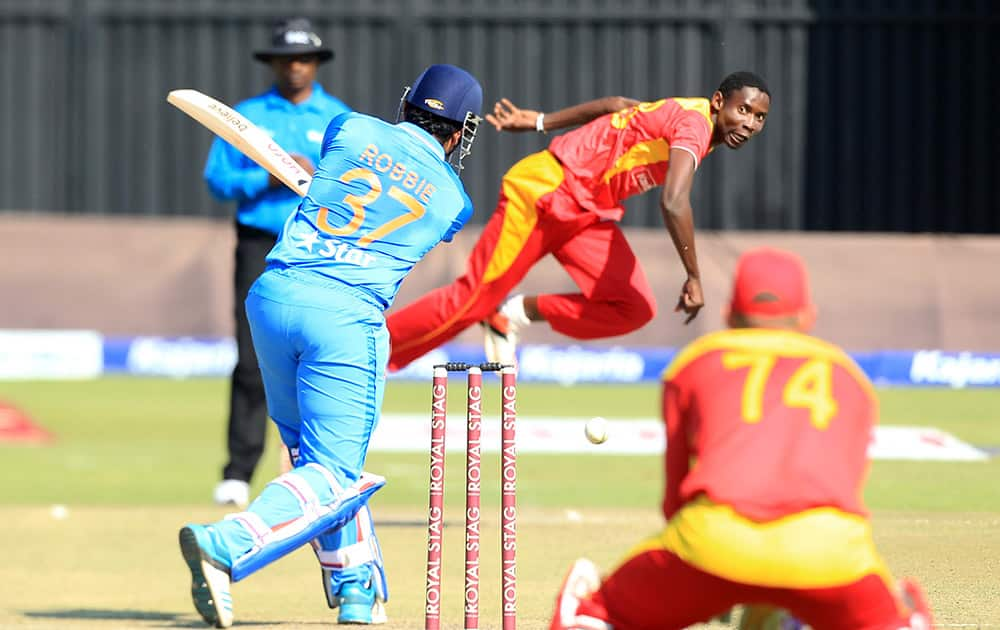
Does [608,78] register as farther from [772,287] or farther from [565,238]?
[772,287]

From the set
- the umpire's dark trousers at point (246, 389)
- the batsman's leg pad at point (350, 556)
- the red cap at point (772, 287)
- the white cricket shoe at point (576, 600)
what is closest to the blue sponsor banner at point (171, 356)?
the umpire's dark trousers at point (246, 389)

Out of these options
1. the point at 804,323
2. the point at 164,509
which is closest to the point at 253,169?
Result: the point at 164,509

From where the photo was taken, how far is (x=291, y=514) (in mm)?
4824

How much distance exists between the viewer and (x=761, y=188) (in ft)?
57.6

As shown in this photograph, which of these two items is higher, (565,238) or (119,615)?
(565,238)

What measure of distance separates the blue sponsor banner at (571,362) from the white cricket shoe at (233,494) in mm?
5062

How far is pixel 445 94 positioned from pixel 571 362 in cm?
811

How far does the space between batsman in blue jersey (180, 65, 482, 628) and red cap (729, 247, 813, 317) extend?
1.53 meters

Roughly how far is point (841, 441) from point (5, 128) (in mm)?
15499

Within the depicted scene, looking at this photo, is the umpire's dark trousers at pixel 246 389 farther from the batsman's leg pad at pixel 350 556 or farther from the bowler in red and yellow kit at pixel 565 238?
the batsman's leg pad at pixel 350 556

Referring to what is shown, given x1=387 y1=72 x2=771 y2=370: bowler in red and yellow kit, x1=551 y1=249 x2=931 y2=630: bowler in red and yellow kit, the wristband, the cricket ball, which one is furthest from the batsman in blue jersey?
the wristband

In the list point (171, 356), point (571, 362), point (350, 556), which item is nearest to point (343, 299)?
point (350, 556)

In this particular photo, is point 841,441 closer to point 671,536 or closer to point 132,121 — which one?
point 671,536

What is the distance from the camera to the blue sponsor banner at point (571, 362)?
12.9 meters
